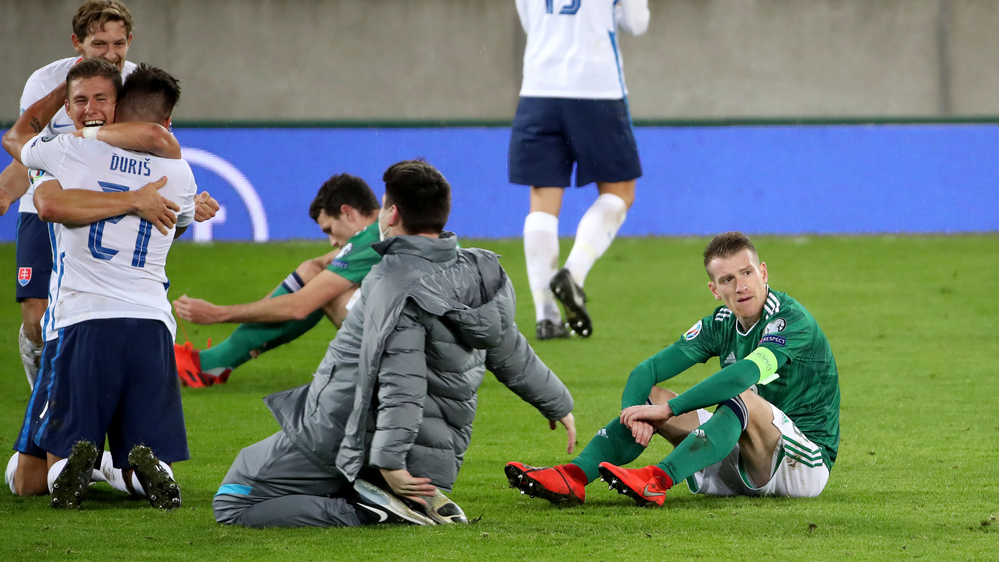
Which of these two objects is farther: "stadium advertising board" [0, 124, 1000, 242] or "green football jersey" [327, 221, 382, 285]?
"stadium advertising board" [0, 124, 1000, 242]

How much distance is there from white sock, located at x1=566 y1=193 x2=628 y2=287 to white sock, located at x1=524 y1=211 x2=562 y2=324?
0.13 metres

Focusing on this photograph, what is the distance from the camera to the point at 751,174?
11.5 metres

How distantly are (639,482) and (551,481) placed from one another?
10.4 inches

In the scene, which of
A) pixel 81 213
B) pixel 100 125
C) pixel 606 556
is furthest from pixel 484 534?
pixel 100 125

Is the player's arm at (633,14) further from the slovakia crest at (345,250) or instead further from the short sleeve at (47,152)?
the short sleeve at (47,152)

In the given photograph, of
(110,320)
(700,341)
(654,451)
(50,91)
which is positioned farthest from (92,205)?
(654,451)

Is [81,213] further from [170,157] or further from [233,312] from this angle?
[233,312]

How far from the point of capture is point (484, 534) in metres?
3.15

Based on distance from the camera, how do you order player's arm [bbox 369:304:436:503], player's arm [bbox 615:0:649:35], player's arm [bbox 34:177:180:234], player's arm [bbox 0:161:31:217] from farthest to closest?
player's arm [bbox 615:0:649:35] → player's arm [bbox 0:161:31:217] → player's arm [bbox 34:177:180:234] → player's arm [bbox 369:304:436:503]

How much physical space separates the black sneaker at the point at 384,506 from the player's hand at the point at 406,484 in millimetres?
62

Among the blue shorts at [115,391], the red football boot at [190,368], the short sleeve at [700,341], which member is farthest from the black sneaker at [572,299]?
the blue shorts at [115,391]

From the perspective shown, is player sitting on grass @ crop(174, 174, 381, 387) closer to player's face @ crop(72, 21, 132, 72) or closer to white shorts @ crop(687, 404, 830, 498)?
player's face @ crop(72, 21, 132, 72)

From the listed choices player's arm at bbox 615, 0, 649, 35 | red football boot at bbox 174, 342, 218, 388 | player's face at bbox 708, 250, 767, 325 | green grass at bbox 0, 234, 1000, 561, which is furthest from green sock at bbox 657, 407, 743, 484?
player's arm at bbox 615, 0, 649, 35

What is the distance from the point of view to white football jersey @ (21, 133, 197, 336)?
11.6 ft
